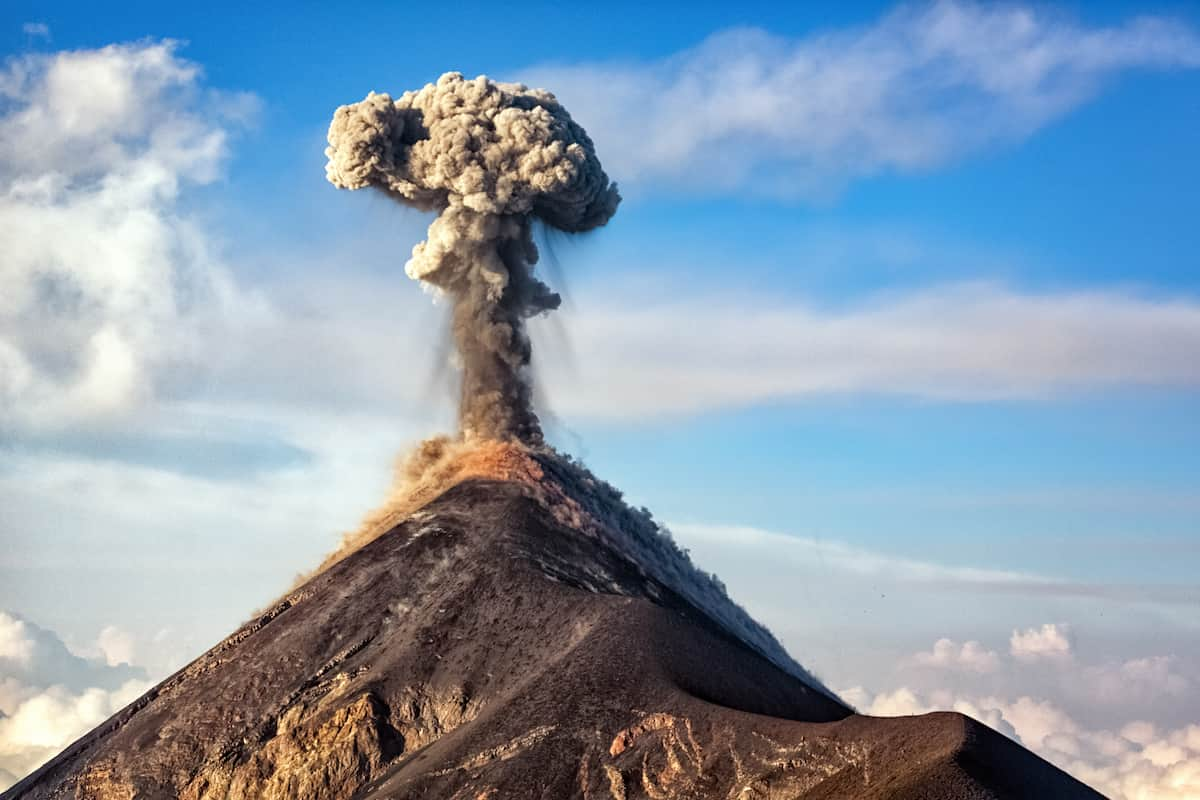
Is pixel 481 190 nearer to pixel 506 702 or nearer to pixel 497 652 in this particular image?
pixel 497 652

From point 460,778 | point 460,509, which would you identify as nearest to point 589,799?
point 460,778

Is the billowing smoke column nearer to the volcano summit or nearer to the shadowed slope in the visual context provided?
the volcano summit

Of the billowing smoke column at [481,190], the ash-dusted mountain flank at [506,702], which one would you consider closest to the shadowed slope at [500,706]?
the ash-dusted mountain flank at [506,702]

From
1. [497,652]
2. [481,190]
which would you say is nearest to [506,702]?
[497,652]

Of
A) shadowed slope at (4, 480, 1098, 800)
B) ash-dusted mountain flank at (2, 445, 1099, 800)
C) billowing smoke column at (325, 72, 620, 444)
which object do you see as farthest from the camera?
billowing smoke column at (325, 72, 620, 444)

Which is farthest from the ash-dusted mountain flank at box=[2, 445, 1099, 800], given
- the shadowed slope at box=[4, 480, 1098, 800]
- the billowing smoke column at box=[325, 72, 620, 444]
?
the billowing smoke column at box=[325, 72, 620, 444]

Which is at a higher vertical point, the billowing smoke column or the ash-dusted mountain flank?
the billowing smoke column
